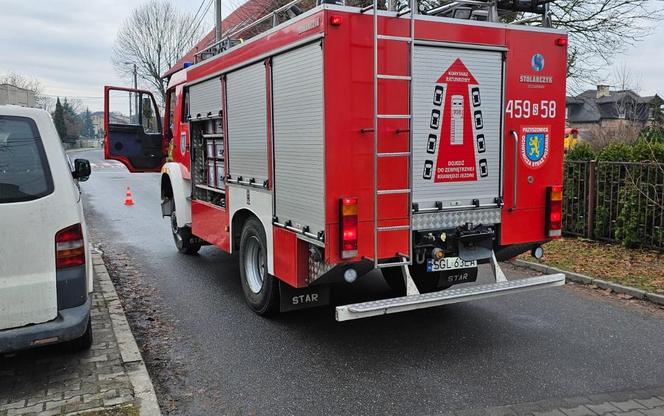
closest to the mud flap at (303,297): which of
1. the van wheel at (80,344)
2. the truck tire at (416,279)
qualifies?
the truck tire at (416,279)

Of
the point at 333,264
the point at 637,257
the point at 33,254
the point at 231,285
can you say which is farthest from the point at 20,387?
the point at 637,257

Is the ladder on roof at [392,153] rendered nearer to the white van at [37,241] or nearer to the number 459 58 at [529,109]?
the number 459 58 at [529,109]

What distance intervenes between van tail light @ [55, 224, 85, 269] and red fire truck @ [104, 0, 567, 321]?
1.73m

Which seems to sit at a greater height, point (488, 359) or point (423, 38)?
point (423, 38)

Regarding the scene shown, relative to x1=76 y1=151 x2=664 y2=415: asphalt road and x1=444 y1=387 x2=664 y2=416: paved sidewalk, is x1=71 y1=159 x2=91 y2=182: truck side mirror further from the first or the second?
x1=444 y1=387 x2=664 y2=416: paved sidewalk

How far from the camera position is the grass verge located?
23.5 ft

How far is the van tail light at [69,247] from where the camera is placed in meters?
3.98

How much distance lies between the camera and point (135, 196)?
61.0 feet

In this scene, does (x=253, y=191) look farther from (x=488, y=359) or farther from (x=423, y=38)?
(x=488, y=359)

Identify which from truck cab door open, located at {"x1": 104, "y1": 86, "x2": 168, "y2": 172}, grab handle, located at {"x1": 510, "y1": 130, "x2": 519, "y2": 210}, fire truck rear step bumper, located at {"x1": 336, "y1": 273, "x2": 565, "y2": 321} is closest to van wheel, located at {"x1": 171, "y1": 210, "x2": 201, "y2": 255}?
truck cab door open, located at {"x1": 104, "y1": 86, "x2": 168, "y2": 172}

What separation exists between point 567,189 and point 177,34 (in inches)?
1689

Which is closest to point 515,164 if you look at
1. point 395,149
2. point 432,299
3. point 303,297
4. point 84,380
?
point 395,149

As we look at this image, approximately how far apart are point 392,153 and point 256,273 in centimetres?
235

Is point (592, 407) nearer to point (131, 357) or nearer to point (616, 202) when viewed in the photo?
point (131, 357)
